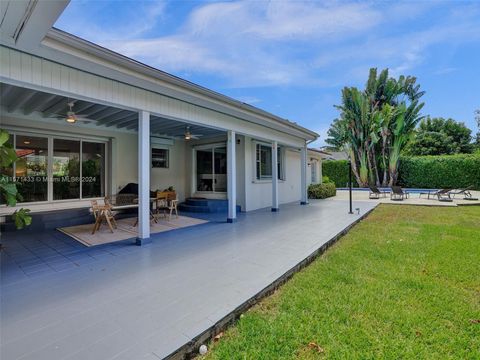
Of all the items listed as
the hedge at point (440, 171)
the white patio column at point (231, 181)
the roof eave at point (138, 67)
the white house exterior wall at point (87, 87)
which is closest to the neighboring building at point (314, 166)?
the hedge at point (440, 171)

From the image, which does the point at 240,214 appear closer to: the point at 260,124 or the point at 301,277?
the point at 260,124

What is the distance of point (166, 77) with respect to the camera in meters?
5.05

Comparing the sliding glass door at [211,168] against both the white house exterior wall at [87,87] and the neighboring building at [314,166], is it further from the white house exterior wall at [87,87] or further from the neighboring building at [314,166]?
the neighboring building at [314,166]

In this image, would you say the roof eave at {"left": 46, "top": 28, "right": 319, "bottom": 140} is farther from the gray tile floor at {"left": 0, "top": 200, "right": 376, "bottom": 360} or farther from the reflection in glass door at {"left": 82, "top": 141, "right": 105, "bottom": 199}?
the reflection in glass door at {"left": 82, "top": 141, "right": 105, "bottom": 199}

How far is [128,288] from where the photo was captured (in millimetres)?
3385

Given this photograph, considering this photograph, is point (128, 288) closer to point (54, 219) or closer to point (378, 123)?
point (54, 219)

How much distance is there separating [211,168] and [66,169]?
5291 mm

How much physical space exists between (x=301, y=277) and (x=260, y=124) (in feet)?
20.6

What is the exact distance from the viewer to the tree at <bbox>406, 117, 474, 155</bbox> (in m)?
29.0

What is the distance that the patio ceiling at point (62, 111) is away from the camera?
5.54m

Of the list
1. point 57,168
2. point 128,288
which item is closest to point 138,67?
point 128,288

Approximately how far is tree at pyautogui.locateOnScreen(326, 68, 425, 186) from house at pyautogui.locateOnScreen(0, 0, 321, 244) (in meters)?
9.36

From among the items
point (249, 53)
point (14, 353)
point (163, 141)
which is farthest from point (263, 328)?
point (249, 53)

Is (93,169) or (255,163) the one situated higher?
(255,163)
